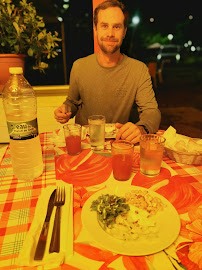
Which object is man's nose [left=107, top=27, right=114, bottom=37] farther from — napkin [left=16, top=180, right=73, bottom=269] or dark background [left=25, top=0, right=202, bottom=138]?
napkin [left=16, top=180, right=73, bottom=269]

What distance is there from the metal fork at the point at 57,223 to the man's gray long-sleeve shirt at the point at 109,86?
118cm

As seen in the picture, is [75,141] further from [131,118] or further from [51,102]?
[51,102]

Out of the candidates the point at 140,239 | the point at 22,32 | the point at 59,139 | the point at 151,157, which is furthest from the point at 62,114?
the point at 22,32

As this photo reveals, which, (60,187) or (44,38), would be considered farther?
(44,38)

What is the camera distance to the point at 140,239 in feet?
1.87

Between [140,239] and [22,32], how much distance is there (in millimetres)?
2206

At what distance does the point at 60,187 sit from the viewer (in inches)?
31.1

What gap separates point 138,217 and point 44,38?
2203 millimetres

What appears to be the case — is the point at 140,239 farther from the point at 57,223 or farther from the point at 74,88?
the point at 74,88

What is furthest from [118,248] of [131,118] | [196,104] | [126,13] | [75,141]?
[196,104]

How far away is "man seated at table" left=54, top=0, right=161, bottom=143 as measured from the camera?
1.77m

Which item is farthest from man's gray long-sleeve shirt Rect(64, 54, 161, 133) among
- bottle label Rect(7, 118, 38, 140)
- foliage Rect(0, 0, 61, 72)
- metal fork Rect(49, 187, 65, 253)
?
metal fork Rect(49, 187, 65, 253)

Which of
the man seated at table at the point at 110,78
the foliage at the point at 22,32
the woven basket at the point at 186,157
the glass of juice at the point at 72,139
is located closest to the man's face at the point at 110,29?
the man seated at table at the point at 110,78

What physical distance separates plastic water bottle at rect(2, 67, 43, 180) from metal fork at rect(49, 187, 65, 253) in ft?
0.65
